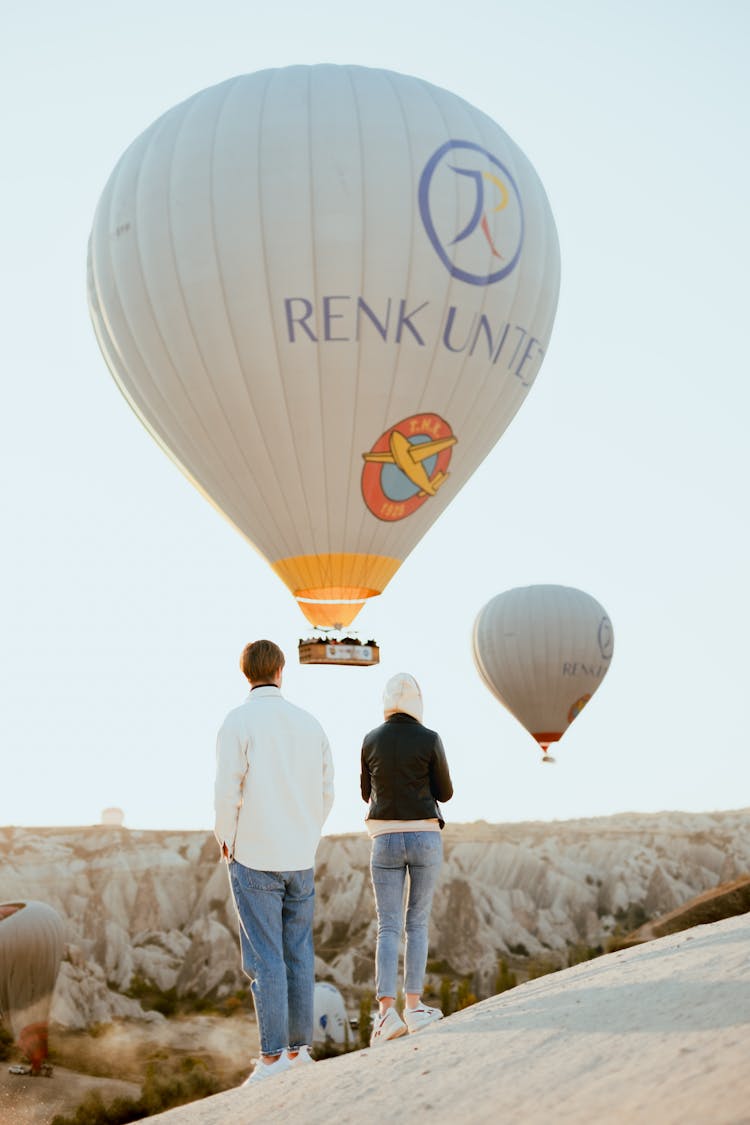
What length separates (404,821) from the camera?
7.19 meters

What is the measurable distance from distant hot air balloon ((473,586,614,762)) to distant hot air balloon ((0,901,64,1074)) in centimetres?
1661

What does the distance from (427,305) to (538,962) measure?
45.4 meters

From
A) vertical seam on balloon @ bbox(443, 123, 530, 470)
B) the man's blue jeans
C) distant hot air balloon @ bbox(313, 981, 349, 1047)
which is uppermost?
vertical seam on balloon @ bbox(443, 123, 530, 470)

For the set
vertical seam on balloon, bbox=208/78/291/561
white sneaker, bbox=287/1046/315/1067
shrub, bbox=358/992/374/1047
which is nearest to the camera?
white sneaker, bbox=287/1046/315/1067

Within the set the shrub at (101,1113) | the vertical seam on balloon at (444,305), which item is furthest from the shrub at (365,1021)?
the vertical seam on balloon at (444,305)

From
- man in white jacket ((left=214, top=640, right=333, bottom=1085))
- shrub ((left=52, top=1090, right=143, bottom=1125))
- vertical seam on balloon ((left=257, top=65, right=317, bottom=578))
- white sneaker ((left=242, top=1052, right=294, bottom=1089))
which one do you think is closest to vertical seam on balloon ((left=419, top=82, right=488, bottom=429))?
vertical seam on balloon ((left=257, top=65, right=317, bottom=578))

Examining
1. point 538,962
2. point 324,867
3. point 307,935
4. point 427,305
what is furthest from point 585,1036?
point 324,867

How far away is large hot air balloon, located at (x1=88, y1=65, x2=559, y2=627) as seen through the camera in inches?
744

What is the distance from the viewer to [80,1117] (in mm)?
35844

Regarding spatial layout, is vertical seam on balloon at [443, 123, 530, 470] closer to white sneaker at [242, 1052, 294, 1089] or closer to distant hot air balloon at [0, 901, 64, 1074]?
white sneaker at [242, 1052, 294, 1089]

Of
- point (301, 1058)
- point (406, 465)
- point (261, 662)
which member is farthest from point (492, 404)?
point (301, 1058)

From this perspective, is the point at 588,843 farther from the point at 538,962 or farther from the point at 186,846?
the point at 186,846

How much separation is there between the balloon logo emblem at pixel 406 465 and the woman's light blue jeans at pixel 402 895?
12807mm

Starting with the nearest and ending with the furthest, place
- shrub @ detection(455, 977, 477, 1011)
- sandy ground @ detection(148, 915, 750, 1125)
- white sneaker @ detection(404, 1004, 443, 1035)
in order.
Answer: sandy ground @ detection(148, 915, 750, 1125), white sneaker @ detection(404, 1004, 443, 1035), shrub @ detection(455, 977, 477, 1011)
